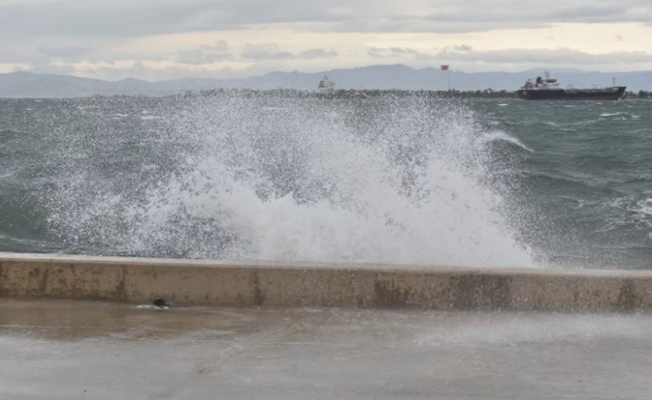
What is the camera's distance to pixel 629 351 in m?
5.34

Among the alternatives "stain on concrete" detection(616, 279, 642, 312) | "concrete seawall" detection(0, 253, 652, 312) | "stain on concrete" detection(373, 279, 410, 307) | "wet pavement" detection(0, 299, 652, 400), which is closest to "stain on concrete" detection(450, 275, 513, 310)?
"concrete seawall" detection(0, 253, 652, 312)

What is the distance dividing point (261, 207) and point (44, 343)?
7692 millimetres

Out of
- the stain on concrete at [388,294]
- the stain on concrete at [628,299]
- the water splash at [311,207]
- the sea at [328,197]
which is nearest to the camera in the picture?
the stain on concrete at [628,299]

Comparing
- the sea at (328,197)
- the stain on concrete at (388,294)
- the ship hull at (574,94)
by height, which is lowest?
the sea at (328,197)

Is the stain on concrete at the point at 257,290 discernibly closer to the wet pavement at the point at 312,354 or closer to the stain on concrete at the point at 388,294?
the wet pavement at the point at 312,354

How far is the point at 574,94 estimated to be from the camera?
11106 cm

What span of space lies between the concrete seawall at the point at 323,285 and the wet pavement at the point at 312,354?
0.12m

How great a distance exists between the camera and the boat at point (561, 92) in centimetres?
11169

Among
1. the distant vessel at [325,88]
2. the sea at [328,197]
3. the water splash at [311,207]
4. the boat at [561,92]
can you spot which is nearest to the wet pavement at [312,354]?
the sea at [328,197]

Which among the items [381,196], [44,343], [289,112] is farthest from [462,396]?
[289,112]

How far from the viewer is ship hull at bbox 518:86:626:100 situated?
11144 cm

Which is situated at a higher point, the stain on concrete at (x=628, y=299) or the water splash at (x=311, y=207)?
the stain on concrete at (x=628, y=299)

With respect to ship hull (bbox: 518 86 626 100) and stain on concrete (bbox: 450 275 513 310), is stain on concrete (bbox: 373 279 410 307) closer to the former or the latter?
stain on concrete (bbox: 450 275 513 310)

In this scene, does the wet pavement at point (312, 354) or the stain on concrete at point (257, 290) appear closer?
the wet pavement at point (312, 354)
